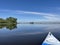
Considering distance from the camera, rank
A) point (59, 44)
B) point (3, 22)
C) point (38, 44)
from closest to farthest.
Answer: point (59, 44) < point (38, 44) < point (3, 22)

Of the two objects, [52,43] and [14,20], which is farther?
[14,20]

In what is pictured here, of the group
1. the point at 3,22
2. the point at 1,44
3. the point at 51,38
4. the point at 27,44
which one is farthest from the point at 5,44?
the point at 3,22

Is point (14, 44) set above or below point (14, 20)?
below

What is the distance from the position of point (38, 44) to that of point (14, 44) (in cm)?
235

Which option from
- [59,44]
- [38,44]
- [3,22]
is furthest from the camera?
[3,22]

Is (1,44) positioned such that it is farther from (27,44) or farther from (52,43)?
(52,43)

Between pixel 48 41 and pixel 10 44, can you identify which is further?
pixel 10 44

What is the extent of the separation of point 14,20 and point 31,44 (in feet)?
281

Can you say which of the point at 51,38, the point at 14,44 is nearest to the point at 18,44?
the point at 14,44

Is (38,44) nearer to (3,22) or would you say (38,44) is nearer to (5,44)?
(5,44)

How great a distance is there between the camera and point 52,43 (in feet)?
36.7

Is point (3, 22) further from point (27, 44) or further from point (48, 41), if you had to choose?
point (48, 41)

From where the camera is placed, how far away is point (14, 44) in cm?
1898

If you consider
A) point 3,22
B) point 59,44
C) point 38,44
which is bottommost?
point 59,44
